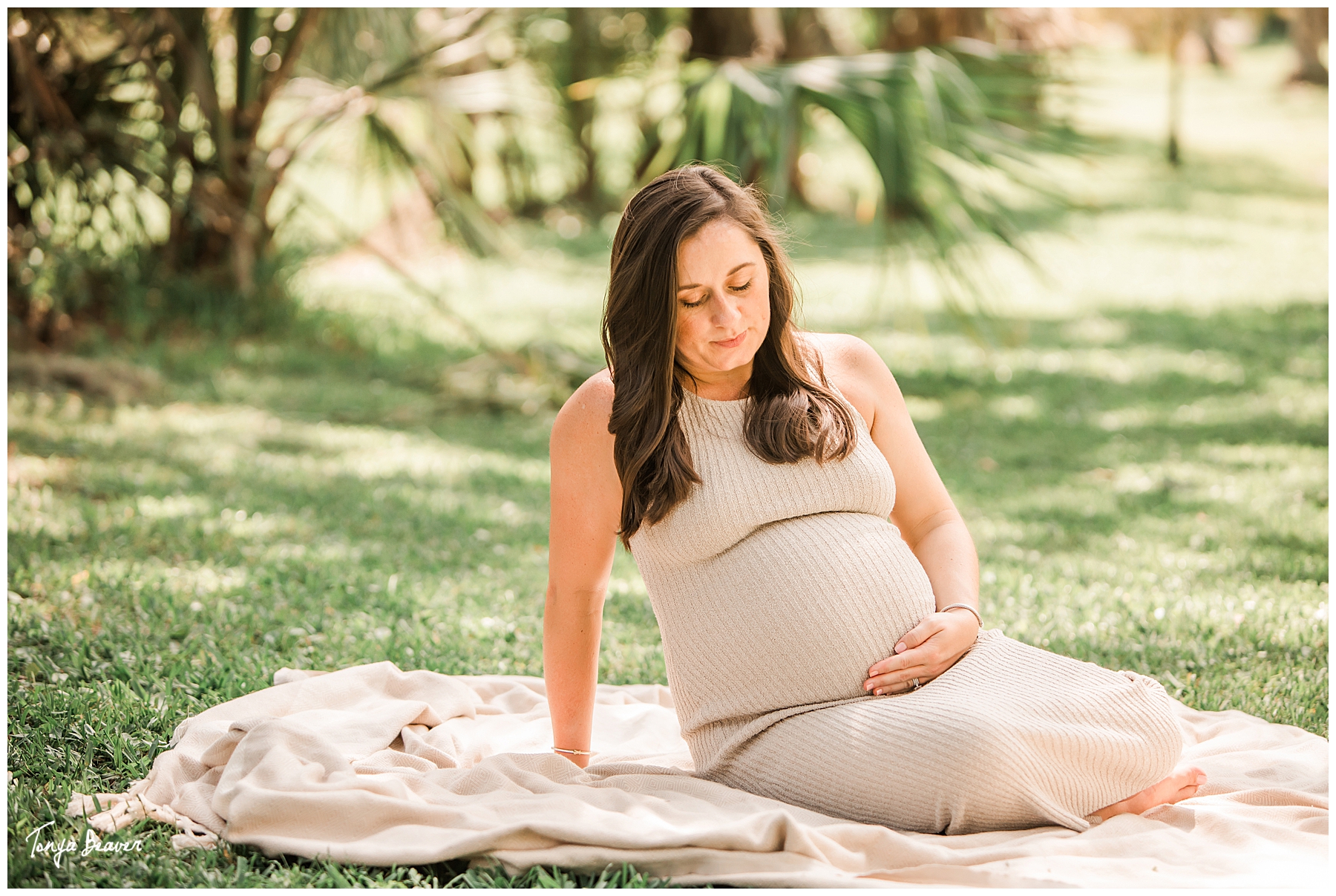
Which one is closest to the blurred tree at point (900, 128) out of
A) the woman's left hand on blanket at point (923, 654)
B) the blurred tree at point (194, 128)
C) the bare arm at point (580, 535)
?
the blurred tree at point (194, 128)

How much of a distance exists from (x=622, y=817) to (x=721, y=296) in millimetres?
1072

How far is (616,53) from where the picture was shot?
42.0ft

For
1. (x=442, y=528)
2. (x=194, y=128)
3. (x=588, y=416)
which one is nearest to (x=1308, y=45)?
(x=194, y=128)

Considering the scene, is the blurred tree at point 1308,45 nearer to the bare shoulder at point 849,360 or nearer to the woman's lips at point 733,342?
the bare shoulder at point 849,360

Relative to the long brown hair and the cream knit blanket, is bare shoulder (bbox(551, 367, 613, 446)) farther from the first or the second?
the cream knit blanket

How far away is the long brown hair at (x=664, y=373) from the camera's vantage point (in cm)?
252

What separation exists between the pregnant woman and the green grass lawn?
512mm

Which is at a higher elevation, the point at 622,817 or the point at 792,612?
the point at 792,612

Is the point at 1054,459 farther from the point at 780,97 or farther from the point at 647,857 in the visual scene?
the point at 647,857

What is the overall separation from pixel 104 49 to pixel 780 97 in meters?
4.20

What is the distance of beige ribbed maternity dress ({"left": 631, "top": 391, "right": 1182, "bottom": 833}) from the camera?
238 cm

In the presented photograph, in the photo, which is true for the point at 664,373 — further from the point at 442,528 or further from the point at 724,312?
the point at 442,528

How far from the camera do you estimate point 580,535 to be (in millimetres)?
2674

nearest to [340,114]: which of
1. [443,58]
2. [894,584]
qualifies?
[443,58]
